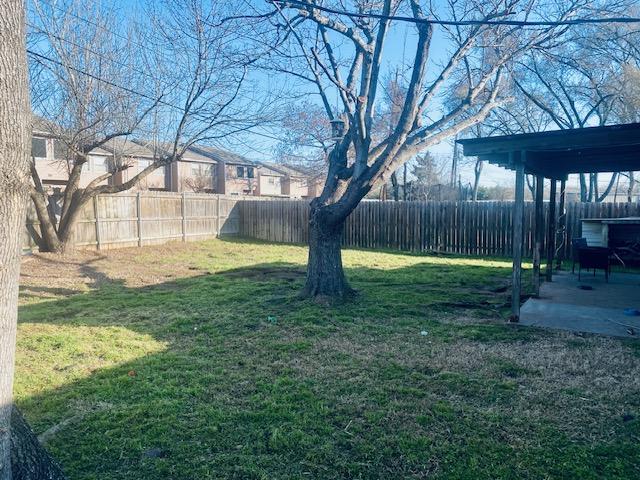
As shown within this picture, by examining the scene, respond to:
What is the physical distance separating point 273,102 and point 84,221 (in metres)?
6.52

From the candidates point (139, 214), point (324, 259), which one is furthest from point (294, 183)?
point (324, 259)

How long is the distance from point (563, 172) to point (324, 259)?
529 cm

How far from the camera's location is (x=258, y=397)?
3.53 metres

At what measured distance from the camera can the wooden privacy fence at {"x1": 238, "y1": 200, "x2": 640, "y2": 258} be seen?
1240 centimetres

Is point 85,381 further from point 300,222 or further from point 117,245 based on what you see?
point 300,222

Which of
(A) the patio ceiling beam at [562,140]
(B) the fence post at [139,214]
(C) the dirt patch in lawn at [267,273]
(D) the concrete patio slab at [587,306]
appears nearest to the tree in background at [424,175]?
(B) the fence post at [139,214]

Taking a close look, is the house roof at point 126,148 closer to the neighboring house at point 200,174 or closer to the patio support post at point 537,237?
the neighboring house at point 200,174

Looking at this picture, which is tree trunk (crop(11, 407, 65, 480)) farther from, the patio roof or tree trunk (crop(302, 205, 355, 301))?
the patio roof

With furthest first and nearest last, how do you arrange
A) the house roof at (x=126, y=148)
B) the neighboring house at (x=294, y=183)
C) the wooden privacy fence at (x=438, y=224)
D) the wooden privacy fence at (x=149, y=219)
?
the neighboring house at (x=294, y=183)
the wooden privacy fence at (x=149, y=219)
the house roof at (x=126, y=148)
the wooden privacy fence at (x=438, y=224)

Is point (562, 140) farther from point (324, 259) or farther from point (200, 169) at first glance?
point (200, 169)

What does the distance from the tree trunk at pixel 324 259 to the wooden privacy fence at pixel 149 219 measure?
328 inches

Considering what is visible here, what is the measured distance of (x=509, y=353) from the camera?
4.55 m

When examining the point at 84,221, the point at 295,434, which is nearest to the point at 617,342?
the point at 295,434

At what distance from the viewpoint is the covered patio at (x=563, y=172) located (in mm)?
5379
